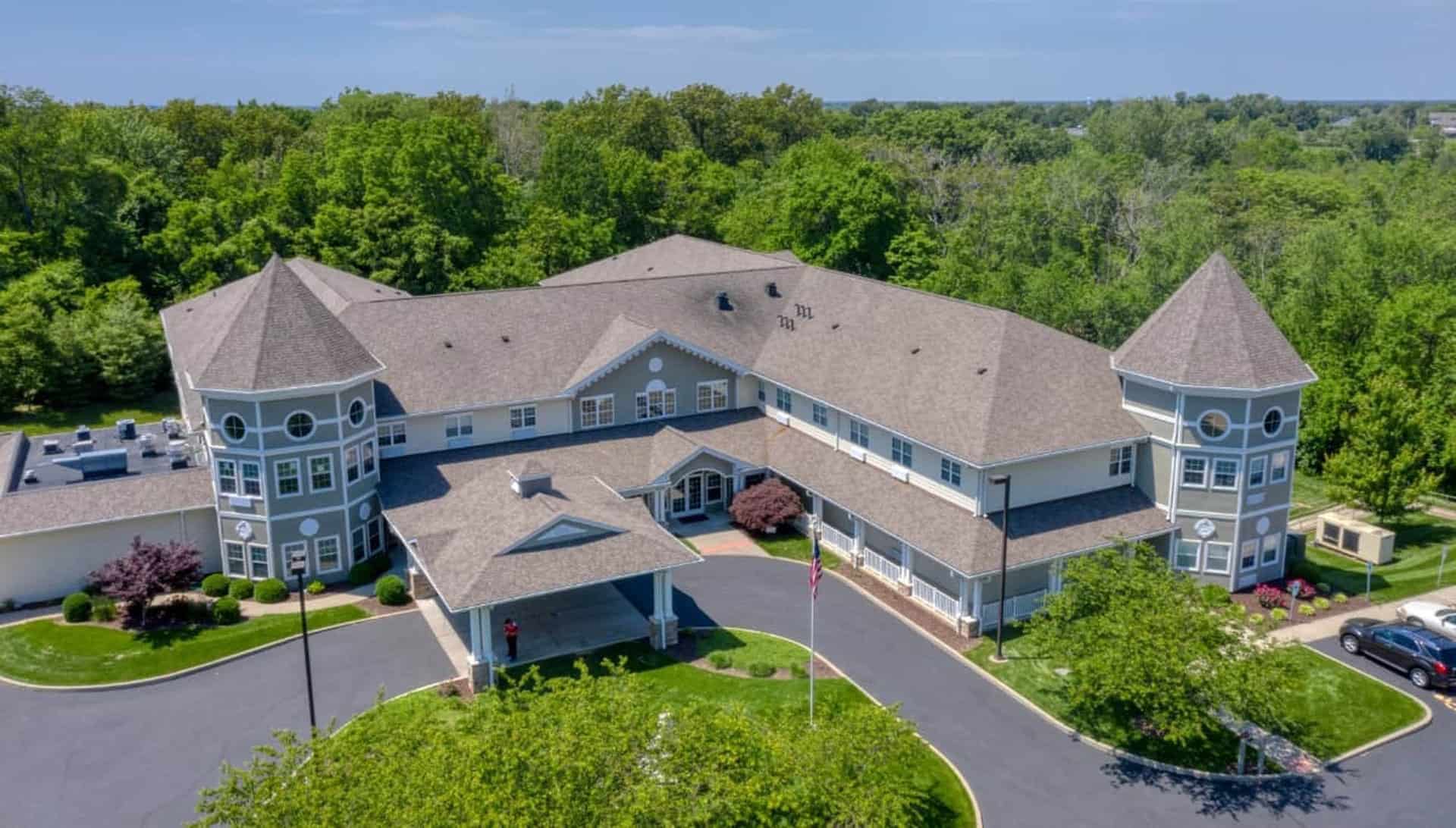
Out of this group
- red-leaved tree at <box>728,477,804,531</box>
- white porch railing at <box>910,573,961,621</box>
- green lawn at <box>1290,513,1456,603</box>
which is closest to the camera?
white porch railing at <box>910,573,961,621</box>

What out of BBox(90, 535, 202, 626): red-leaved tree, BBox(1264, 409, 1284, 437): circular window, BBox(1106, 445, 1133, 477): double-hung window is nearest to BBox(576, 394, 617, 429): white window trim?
BBox(90, 535, 202, 626): red-leaved tree

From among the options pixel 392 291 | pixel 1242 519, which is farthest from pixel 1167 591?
pixel 392 291

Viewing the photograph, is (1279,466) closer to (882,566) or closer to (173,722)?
(882,566)

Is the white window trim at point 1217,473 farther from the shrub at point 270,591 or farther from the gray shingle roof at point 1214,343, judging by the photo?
the shrub at point 270,591

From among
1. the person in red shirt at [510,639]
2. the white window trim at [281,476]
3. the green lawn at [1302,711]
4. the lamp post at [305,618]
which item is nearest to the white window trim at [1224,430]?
the green lawn at [1302,711]

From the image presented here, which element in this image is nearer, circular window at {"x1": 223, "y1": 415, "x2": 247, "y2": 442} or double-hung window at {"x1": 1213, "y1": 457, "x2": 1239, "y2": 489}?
circular window at {"x1": 223, "y1": 415, "x2": 247, "y2": 442}

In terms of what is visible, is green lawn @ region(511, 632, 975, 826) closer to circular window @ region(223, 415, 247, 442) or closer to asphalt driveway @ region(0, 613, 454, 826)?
asphalt driveway @ region(0, 613, 454, 826)
